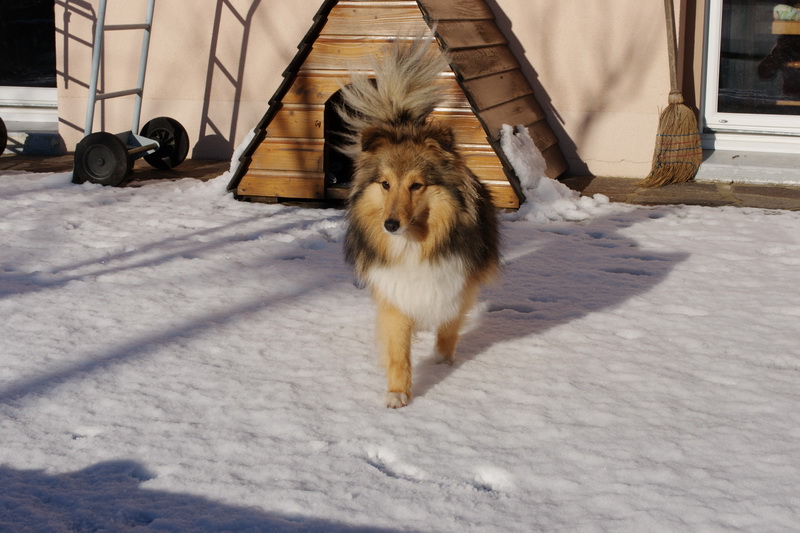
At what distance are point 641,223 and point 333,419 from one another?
133 inches

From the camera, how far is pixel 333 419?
9.94 feet

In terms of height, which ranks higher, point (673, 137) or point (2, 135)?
point (673, 137)

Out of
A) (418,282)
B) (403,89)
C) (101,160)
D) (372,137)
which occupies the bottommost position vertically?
(418,282)

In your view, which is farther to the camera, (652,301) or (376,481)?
(652,301)

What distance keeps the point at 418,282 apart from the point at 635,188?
12.9ft

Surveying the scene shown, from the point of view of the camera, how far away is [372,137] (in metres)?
3.31

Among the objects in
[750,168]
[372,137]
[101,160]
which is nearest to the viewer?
[372,137]

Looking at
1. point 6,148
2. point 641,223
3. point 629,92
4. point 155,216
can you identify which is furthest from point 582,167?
point 6,148

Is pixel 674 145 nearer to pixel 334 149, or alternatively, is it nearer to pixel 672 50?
pixel 672 50

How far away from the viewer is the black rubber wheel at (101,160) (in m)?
6.53

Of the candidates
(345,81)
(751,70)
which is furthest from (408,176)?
(751,70)

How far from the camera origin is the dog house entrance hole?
20.0 feet

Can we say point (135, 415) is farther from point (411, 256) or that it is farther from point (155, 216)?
point (155, 216)

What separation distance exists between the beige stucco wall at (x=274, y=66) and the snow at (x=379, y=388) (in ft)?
5.72
